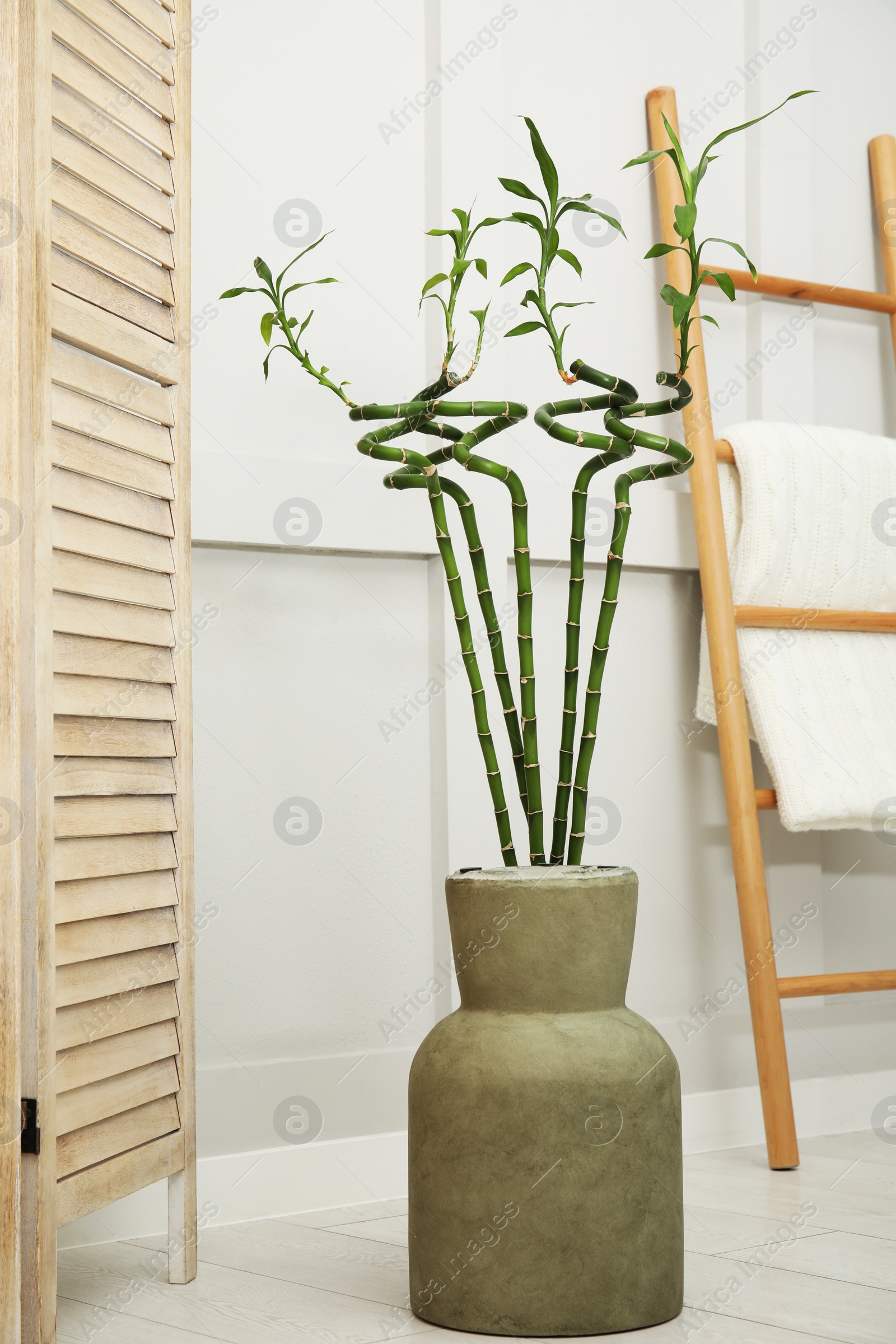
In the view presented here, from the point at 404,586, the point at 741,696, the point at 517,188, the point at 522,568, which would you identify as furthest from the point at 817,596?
the point at 517,188

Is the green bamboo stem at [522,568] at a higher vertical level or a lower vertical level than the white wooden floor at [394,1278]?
higher

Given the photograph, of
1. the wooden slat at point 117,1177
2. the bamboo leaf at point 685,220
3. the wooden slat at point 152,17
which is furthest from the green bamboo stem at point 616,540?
the wooden slat at point 152,17

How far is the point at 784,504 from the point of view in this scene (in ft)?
5.57

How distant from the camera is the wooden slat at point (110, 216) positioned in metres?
1.07

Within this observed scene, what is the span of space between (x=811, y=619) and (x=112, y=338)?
1.01 meters

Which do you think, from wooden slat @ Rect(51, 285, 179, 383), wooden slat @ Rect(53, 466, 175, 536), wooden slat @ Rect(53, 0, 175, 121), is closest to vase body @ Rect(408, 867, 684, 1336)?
wooden slat @ Rect(53, 466, 175, 536)

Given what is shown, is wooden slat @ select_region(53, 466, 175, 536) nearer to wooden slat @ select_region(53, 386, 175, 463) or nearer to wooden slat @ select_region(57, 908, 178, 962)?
wooden slat @ select_region(53, 386, 175, 463)

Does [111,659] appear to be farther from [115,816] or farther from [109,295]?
[109,295]

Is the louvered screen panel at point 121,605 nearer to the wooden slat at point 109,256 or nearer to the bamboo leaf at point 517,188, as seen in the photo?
the wooden slat at point 109,256

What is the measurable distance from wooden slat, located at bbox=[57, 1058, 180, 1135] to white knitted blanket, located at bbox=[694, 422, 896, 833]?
831 mm

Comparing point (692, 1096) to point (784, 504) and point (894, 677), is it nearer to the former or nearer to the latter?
point (894, 677)

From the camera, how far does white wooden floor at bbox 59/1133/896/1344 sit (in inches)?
42.4

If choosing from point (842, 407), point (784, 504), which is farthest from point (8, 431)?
point (842, 407)

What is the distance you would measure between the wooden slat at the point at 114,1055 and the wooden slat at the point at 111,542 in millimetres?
424
